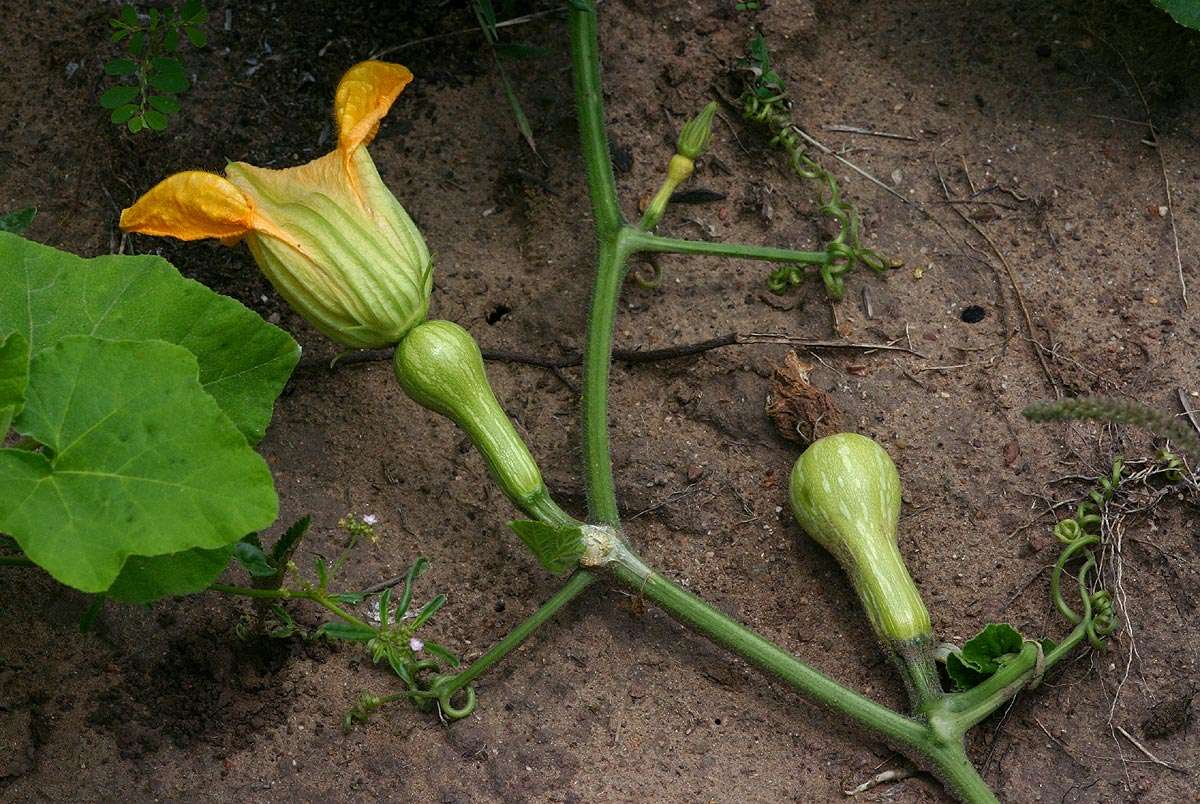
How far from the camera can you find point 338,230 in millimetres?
2107

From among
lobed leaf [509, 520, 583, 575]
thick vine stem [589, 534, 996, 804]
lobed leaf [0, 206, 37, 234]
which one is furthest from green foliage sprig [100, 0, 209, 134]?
thick vine stem [589, 534, 996, 804]

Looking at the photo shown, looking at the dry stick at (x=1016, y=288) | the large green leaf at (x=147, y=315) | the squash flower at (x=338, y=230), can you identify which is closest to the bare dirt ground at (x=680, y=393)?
the dry stick at (x=1016, y=288)

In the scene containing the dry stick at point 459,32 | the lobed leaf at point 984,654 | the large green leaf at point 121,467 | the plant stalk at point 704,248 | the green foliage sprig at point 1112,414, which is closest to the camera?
the large green leaf at point 121,467

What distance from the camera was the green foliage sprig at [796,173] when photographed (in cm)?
248

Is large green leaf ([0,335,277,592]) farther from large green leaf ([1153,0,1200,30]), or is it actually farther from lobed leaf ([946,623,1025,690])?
large green leaf ([1153,0,1200,30])

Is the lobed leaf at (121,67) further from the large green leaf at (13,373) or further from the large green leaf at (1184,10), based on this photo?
the large green leaf at (1184,10)

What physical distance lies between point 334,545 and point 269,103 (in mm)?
912

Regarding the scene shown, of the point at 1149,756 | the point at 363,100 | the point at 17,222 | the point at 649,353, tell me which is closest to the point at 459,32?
the point at 363,100

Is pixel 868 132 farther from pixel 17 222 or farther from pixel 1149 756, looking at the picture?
pixel 17 222

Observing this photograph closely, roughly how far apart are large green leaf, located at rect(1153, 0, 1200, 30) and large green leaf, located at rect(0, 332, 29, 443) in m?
2.11

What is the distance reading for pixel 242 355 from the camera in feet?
6.33

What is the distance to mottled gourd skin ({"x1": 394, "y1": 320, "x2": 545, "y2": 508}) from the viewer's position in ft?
7.03

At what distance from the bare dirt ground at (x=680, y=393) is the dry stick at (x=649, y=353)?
0.02m

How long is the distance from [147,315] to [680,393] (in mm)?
1022
